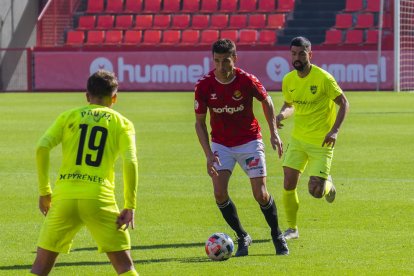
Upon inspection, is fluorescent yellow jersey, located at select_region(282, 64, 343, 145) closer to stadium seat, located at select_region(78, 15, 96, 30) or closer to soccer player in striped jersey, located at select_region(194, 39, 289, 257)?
soccer player in striped jersey, located at select_region(194, 39, 289, 257)

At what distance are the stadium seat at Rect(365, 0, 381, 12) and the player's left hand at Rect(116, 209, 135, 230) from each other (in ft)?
123

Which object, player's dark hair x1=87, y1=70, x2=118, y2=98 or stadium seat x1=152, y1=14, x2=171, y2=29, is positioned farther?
stadium seat x1=152, y1=14, x2=171, y2=29

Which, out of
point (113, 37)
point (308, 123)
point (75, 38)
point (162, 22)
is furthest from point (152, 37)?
point (308, 123)

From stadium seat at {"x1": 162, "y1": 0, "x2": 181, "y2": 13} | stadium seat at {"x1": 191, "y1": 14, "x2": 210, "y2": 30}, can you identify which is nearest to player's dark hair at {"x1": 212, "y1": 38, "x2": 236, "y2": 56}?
stadium seat at {"x1": 191, "y1": 14, "x2": 210, "y2": 30}

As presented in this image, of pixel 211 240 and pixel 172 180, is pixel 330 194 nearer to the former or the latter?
pixel 211 240

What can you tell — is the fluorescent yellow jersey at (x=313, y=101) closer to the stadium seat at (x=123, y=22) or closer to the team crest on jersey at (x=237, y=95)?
the team crest on jersey at (x=237, y=95)

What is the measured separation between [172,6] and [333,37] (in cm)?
821

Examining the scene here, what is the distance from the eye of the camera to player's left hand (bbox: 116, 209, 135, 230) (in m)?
6.86

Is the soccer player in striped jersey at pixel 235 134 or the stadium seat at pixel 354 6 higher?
the stadium seat at pixel 354 6

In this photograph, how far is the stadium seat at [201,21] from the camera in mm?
45438

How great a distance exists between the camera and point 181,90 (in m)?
40.3

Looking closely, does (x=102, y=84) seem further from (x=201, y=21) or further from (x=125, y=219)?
(x=201, y=21)

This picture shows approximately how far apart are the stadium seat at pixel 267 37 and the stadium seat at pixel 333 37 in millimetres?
2194

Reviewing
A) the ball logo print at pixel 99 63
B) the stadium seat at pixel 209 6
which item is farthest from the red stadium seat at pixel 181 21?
the ball logo print at pixel 99 63
